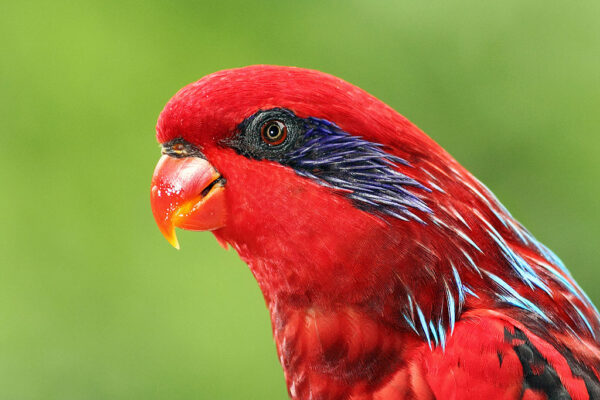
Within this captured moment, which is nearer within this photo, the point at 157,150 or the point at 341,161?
the point at 341,161

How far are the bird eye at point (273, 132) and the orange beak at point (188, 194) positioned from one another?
0.44 ft

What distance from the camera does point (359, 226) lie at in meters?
1.35

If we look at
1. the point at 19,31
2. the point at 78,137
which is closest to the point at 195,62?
the point at 78,137

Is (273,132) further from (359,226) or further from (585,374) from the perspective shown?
(585,374)

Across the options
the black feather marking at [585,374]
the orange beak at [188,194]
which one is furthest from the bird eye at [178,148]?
the black feather marking at [585,374]

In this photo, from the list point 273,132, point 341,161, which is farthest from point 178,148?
point 341,161

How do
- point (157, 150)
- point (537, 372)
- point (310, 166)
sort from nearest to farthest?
point (537, 372), point (310, 166), point (157, 150)

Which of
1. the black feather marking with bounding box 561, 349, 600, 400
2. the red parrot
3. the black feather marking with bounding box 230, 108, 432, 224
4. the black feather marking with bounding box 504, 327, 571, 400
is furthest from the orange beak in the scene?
the black feather marking with bounding box 561, 349, 600, 400

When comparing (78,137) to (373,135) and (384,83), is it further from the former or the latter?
(373,135)

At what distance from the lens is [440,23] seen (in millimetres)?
2998

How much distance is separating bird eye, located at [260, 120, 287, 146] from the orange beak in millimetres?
135

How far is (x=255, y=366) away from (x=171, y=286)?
51 centimetres

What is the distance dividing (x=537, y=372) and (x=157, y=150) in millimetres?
2094

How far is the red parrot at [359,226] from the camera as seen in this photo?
134 cm
